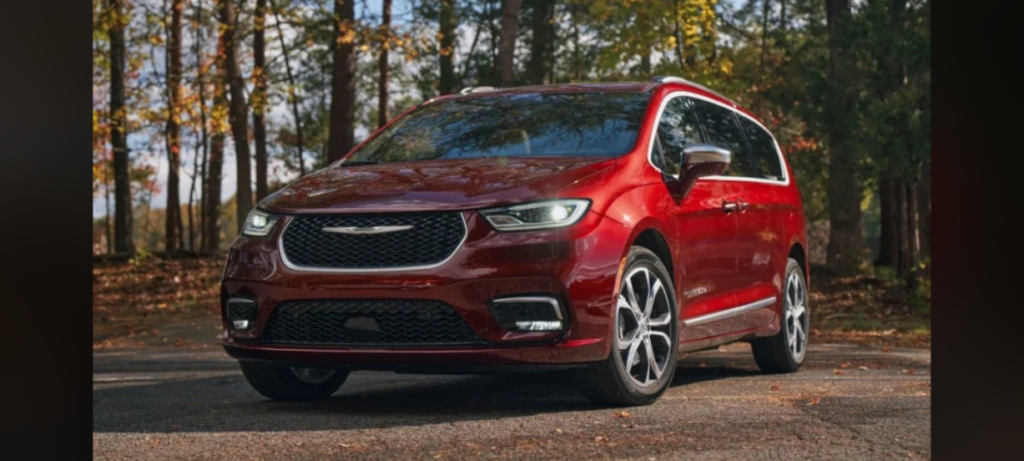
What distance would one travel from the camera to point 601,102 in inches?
296

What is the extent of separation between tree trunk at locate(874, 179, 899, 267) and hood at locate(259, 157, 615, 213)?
2102cm

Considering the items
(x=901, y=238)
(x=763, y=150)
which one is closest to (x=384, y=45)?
(x=901, y=238)

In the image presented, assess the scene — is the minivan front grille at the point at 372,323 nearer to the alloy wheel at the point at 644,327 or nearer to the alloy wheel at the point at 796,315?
the alloy wheel at the point at 644,327

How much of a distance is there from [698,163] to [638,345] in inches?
49.0

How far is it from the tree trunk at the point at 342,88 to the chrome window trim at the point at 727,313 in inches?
501

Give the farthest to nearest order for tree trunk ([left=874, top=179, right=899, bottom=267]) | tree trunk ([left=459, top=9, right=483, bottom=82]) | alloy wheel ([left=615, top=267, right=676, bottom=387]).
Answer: tree trunk ([left=459, top=9, right=483, bottom=82]) < tree trunk ([left=874, top=179, right=899, bottom=267]) < alloy wheel ([left=615, top=267, right=676, bottom=387])

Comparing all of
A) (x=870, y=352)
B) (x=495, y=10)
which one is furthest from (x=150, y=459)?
(x=495, y=10)

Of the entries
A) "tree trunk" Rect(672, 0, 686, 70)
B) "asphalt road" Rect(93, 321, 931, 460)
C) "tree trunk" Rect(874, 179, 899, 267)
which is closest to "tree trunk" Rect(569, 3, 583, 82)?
"tree trunk" Rect(874, 179, 899, 267)

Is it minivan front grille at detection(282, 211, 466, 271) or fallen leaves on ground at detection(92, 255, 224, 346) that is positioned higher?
minivan front grille at detection(282, 211, 466, 271)

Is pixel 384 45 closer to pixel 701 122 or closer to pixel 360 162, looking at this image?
pixel 701 122

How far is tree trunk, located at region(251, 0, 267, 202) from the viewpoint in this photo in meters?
23.5

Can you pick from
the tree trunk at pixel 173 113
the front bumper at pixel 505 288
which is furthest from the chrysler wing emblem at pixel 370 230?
the tree trunk at pixel 173 113

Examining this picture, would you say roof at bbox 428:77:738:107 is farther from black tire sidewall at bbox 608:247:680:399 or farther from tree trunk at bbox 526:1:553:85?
tree trunk at bbox 526:1:553:85

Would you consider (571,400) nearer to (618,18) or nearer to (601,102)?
(601,102)
